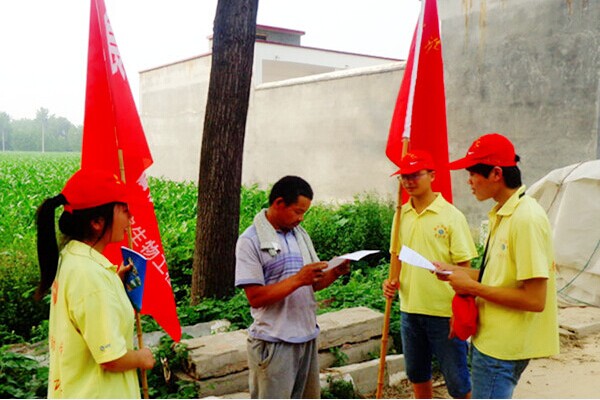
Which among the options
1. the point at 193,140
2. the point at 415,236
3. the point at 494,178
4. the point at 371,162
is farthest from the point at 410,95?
the point at 193,140

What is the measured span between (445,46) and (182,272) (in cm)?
637

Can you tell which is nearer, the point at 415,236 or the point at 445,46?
the point at 415,236

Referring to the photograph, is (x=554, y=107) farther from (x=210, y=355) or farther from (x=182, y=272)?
(x=210, y=355)

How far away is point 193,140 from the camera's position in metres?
19.1

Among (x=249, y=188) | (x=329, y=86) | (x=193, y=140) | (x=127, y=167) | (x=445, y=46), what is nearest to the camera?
(x=127, y=167)

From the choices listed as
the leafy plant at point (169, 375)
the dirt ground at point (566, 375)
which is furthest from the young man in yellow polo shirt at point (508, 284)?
the dirt ground at point (566, 375)

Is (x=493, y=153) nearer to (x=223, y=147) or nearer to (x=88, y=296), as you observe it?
(x=88, y=296)

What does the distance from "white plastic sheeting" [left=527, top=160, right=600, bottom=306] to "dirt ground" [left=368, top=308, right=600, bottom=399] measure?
104cm

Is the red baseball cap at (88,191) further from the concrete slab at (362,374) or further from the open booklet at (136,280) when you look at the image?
the concrete slab at (362,374)

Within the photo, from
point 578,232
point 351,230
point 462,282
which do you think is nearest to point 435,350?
point 462,282

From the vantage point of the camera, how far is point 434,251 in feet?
12.8

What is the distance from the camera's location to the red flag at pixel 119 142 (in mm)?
3750

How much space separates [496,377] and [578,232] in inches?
226

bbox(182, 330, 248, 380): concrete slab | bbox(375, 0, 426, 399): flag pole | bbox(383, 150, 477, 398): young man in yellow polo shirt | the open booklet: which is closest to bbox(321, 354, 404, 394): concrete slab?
bbox(375, 0, 426, 399): flag pole
